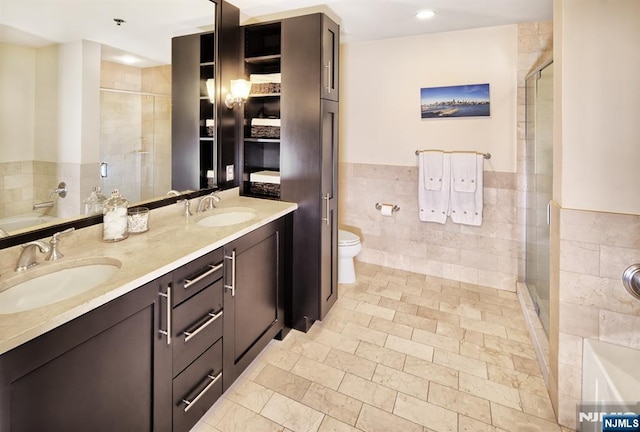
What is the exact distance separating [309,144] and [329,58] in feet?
2.00

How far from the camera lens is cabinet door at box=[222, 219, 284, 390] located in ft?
5.76

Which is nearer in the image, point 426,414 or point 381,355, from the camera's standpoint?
point 426,414

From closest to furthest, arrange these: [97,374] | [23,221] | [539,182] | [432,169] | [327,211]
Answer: [97,374] < [23,221] < [327,211] < [539,182] < [432,169]

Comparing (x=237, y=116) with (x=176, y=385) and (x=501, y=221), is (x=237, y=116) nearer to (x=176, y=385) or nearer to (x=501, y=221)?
(x=176, y=385)

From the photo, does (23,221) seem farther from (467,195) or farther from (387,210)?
(467,195)

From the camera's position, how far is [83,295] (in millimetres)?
1062

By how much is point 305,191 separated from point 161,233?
997 mm

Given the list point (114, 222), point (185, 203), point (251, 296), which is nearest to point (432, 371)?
point (251, 296)

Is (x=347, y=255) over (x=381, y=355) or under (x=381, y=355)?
over

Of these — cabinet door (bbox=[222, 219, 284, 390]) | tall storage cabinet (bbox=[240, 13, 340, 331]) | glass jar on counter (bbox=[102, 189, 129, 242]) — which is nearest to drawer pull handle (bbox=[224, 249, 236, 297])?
cabinet door (bbox=[222, 219, 284, 390])

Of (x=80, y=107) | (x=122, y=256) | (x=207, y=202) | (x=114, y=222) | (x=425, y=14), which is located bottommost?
(x=122, y=256)

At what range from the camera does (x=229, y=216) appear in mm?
2279

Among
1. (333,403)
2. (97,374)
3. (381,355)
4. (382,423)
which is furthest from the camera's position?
(381,355)

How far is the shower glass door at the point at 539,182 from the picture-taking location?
235cm
